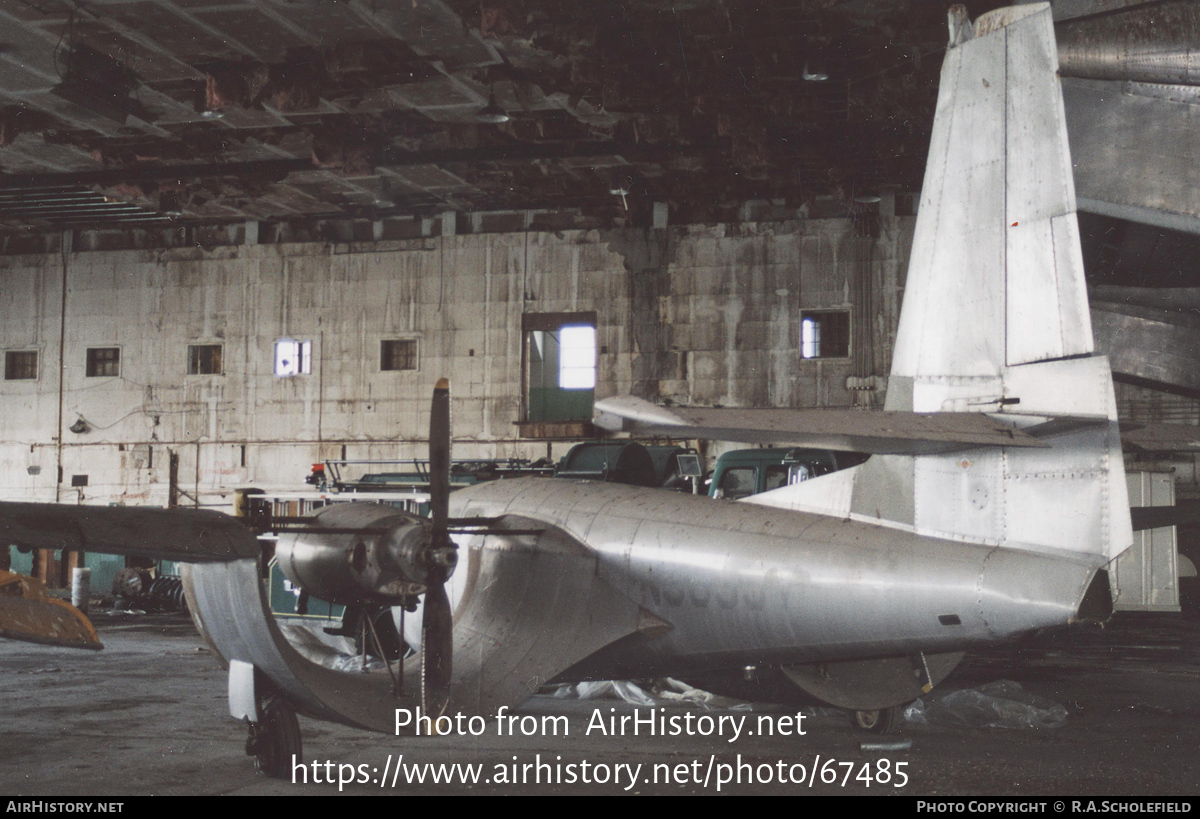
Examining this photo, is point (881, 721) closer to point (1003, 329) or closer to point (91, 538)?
point (1003, 329)

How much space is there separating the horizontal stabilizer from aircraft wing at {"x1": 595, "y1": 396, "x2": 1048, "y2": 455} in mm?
3243

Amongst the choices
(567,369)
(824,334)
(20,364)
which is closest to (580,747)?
(824,334)

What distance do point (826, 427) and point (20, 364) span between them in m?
34.4

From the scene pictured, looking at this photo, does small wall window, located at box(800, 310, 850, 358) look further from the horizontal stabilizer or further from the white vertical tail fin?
the horizontal stabilizer

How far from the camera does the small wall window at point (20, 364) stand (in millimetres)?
33625

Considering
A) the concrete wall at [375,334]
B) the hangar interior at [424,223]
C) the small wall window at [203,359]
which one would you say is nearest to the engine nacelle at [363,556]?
the hangar interior at [424,223]

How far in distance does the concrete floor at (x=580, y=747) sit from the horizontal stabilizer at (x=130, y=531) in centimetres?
216

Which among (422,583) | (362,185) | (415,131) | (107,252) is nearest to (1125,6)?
(422,583)

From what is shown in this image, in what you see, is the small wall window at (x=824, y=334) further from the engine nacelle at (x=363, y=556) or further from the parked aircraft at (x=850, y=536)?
the engine nacelle at (x=363, y=556)

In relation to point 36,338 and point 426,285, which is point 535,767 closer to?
point 426,285

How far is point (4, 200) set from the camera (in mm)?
31625

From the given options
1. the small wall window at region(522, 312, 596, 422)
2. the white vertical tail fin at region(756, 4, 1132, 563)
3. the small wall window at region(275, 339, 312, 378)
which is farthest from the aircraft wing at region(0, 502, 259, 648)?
the small wall window at region(275, 339, 312, 378)

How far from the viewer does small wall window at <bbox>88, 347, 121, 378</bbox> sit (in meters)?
33.0

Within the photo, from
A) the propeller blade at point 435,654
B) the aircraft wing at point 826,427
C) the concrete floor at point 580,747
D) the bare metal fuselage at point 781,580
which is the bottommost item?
the concrete floor at point 580,747
